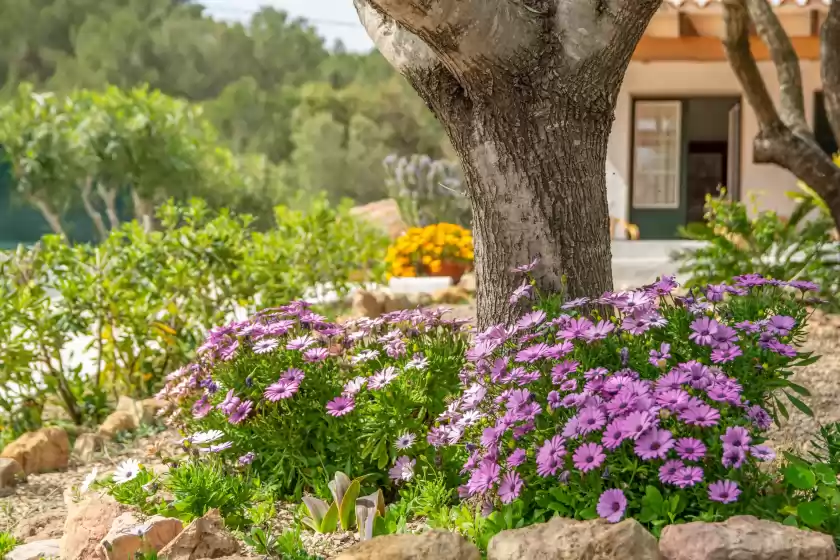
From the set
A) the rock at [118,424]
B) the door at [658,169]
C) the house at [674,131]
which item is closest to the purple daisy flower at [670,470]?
the rock at [118,424]

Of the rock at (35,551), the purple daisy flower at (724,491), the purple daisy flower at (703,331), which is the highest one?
the purple daisy flower at (703,331)

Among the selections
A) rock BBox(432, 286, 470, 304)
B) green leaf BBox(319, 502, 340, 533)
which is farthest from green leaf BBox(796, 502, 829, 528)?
rock BBox(432, 286, 470, 304)

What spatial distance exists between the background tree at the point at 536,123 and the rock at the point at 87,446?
2.34m

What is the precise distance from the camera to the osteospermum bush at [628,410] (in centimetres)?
245

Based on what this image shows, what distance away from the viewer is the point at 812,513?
2.47 meters

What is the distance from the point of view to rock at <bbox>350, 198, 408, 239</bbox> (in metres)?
16.7

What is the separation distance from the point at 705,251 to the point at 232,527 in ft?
15.8

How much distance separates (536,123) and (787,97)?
4.34 m

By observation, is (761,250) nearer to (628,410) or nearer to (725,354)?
(725,354)

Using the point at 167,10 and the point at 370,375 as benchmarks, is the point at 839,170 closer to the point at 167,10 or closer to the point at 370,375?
the point at 370,375

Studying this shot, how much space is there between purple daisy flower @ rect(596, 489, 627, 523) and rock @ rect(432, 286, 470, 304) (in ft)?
20.0

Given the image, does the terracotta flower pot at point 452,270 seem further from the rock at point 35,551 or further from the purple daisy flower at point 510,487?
the purple daisy flower at point 510,487

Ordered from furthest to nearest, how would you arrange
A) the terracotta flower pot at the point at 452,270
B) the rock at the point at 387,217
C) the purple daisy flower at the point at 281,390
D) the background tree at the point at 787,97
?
the rock at the point at 387,217 < the terracotta flower pot at the point at 452,270 < the background tree at the point at 787,97 < the purple daisy flower at the point at 281,390

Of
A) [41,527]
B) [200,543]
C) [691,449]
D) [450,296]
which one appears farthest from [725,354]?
[450,296]
